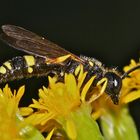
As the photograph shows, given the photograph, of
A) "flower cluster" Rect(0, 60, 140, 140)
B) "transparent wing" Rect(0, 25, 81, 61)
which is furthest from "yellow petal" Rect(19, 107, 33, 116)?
"transparent wing" Rect(0, 25, 81, 61)

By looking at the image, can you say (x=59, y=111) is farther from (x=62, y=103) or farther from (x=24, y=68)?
(x=24, y=68)

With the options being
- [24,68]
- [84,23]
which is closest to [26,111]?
[24,68]

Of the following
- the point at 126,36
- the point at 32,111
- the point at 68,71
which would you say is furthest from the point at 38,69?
the point at 126,36

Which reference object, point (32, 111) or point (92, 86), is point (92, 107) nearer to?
point (92, 86)

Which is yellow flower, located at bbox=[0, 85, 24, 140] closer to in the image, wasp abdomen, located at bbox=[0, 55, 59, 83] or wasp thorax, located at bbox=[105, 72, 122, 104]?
wasp abdomen, located at bbox=[0, 55, 59, 83]

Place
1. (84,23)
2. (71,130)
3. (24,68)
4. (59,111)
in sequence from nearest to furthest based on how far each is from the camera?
(71,130)
(59,111)
(24,68)
(84,23)
